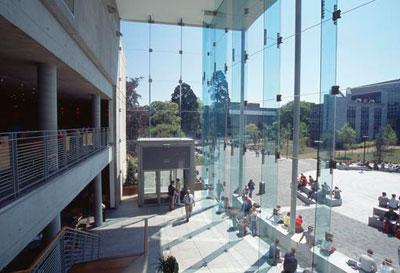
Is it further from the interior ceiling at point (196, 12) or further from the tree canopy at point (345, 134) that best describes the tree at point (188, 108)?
the tree canopy at point (345, 134)

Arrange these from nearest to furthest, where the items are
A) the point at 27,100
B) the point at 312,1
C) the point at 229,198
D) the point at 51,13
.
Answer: the point at 51,13 → the point at 312,1 → the point at 229,198 → the point at 27,100

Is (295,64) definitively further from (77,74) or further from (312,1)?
(77,74)

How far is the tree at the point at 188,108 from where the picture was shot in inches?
546

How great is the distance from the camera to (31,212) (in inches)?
120

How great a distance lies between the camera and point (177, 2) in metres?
11.3

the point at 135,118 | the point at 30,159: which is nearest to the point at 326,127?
the point at 30,159

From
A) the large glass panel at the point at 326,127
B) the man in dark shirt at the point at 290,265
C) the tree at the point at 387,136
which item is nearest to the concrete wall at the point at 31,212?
the large glass panel at the point at 326,127

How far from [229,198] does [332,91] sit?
582cm

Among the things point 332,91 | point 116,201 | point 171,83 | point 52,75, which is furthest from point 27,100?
point 332,91

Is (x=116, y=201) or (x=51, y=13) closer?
(x=51, y=13)

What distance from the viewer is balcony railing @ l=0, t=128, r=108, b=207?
281 centimetres

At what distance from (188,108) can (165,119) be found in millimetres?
1256

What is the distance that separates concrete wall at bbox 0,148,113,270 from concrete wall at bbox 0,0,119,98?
171cm

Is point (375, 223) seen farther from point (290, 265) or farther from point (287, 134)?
point (290, 265)
